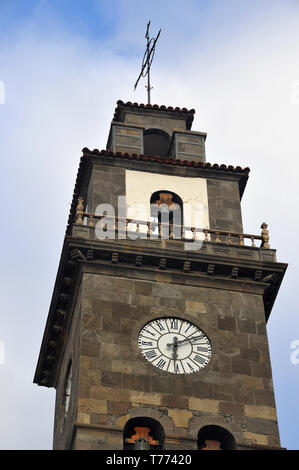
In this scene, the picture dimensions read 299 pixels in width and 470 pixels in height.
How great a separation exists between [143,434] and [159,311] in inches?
202

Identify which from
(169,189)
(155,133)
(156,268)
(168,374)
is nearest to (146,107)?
(155,133)

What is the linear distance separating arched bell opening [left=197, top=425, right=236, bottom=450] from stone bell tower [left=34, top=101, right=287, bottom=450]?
0.05m

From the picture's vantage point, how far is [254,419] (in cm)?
4506

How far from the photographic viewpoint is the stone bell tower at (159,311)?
44500mm

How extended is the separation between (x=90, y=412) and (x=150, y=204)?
11.1 metres

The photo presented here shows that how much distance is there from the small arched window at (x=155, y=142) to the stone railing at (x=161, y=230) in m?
6.85

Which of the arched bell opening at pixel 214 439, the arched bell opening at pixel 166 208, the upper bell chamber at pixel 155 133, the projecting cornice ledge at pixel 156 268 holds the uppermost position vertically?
the upper bell chamber at pixel 155 133

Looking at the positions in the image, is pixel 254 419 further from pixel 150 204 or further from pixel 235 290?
pixel 150 204

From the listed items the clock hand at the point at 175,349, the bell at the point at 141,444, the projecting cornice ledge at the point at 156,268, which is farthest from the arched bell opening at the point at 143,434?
the projecting cornice ledge at the point at 156,268

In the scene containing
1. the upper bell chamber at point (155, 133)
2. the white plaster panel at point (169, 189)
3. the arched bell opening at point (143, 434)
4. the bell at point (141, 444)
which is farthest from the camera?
the upper bell chamber at point (155, 133)

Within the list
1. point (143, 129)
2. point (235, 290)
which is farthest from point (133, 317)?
point (143, 129)

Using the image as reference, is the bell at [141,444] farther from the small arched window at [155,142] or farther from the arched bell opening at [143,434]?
the small arched window at [155,142]

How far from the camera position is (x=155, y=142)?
5772 centimetres

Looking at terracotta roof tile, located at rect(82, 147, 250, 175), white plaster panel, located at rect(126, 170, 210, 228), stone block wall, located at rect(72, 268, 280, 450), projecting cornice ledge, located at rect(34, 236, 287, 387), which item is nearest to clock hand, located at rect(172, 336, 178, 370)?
stone block wall, located at rect(72, 268, 280, 450)
